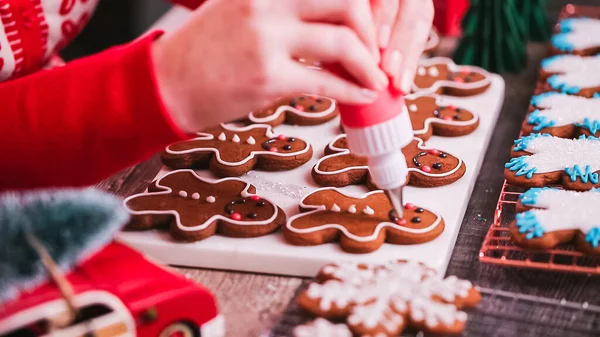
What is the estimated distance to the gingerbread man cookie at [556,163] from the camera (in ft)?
3.06

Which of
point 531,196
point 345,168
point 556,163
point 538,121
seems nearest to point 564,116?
point 538,121

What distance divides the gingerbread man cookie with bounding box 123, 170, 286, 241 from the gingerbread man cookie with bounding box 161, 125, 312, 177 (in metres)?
0.04

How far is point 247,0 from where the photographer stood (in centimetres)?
69

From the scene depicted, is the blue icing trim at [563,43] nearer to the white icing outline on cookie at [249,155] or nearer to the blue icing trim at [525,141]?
the blue icing trim at [525,141]

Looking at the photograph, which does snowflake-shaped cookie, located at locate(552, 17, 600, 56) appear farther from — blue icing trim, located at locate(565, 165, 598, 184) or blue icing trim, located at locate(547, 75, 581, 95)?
blue icing trim, located at locate(565, 165, 598, 184)

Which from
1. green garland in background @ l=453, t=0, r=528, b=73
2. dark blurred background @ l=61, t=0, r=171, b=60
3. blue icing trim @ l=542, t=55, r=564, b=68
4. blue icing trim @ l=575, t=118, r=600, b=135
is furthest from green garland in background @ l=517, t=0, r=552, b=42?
dark blurred background @ l=61, t=0, r=171, b=60

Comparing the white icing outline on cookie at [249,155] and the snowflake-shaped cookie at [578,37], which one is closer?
the white icing outline on cookie at [249,155]

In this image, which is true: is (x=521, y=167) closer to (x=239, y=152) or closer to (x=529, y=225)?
(x=529, y=225)

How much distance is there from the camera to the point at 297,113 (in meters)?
1.17

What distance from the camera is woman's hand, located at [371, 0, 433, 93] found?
788 millimetres

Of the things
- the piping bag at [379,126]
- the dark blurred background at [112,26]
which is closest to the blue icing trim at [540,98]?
the piping bag at [379,126]

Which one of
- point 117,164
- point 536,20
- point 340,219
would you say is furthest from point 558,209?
point 536,20

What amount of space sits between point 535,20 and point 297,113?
63 cm

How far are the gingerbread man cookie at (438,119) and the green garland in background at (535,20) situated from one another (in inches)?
14.8
